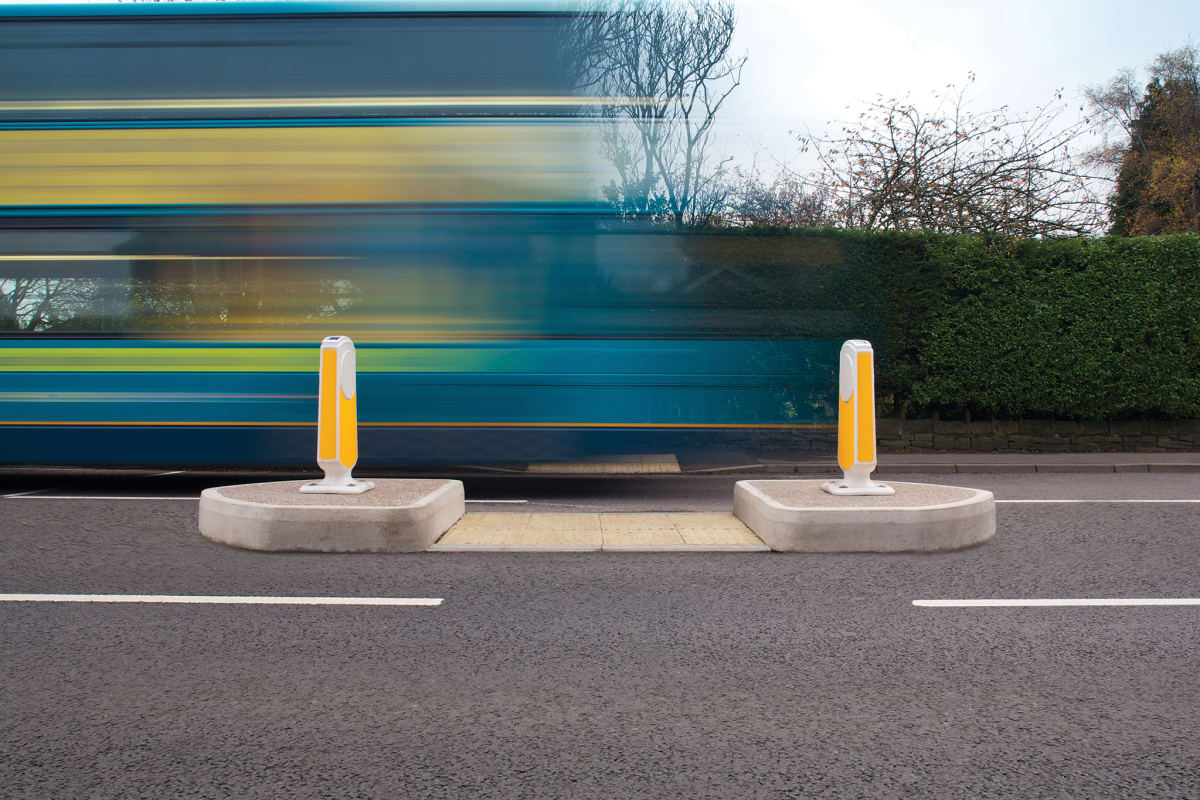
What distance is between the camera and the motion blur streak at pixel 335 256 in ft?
24.2

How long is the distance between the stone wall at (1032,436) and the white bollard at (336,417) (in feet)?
30.4

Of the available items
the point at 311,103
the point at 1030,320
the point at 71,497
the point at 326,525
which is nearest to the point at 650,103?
the point at 311,103

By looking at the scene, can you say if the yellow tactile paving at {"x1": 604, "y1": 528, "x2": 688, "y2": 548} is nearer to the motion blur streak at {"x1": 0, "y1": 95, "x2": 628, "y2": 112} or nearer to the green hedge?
the motion blur streak at {"x1": 0, "y1": 95, "x2": 628, "y2": 112}

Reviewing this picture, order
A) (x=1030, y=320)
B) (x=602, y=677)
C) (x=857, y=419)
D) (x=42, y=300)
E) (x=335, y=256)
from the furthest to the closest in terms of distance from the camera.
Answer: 1. (x=1030, y=320)
2. (x=42, y=300)
3. (x=335, y=256)
4. (x=857, y=419)
5. (x=602, y=677)

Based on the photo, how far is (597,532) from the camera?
6.27 meters

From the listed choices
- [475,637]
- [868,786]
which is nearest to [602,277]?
[475,637]

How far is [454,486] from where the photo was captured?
22.2ft

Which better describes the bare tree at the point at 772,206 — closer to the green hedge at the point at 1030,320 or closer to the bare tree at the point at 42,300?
the green hedge at the point at 1030,320

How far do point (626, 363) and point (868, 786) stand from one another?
200 inches

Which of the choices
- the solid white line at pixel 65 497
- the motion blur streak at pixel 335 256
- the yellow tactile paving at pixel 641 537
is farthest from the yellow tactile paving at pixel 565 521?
the solid white line at pixel 65 497

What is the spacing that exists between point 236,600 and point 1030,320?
12.3 meters

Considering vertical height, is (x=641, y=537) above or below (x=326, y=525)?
below

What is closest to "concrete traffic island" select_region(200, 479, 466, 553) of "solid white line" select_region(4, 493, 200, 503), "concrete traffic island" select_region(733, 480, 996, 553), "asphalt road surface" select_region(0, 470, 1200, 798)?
"asphalt road surface" select_region(0, 470, 1200, 798)

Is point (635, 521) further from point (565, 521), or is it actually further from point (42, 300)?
point (42, 300)
